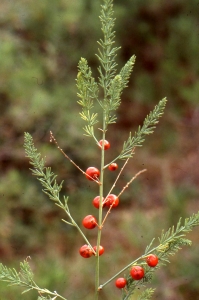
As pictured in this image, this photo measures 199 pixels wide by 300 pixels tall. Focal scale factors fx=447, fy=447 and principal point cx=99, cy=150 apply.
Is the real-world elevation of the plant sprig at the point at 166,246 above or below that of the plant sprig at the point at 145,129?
below

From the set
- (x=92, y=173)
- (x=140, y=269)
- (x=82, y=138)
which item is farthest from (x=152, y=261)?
(x=82, y=138)

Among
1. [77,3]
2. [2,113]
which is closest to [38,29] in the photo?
[77,3]

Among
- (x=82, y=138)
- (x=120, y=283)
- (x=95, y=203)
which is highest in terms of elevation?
(x=95, y=203)

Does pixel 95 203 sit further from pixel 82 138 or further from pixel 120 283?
pixel 82 138

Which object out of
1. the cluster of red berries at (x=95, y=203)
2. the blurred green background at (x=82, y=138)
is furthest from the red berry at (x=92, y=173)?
the blurred green background at (x=82, y=138)

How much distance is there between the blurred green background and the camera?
2482mm

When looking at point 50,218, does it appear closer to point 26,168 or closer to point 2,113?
point 26,168

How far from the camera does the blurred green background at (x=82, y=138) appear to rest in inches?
97.7

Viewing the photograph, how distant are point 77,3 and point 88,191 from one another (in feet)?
4.32

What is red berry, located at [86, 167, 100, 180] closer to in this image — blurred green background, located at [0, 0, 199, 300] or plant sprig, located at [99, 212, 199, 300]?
plant sprig, located at [99, 212, 199, 300]

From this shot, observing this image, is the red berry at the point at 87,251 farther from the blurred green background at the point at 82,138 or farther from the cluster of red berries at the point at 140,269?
the blurred green background at the point at 82,138

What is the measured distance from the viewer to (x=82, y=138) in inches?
121

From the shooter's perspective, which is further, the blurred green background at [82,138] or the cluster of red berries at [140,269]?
the blurred green background at [82,138]

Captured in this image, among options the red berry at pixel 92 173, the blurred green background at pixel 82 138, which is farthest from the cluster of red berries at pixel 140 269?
the blurred green background at pixel 82 138
